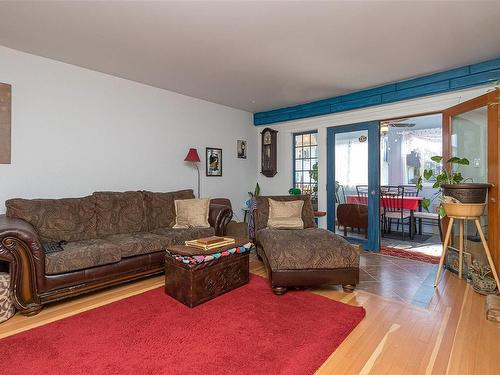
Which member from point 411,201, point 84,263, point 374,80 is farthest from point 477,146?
point 84,263

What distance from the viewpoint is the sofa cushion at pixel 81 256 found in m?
2.37

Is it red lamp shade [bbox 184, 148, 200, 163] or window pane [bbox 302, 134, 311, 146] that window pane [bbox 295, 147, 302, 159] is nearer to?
window pane [bbox 302, 134, 311, 146]

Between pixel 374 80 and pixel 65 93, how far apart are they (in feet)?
13.3

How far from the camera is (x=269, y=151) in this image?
568 centimetres

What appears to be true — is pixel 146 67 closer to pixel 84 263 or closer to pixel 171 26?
pixel 171 26

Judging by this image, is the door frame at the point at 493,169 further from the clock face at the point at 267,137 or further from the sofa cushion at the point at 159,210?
the sofa cushion at the point at 159,210

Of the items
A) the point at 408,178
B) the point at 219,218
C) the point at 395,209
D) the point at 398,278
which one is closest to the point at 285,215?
the point at 219,218

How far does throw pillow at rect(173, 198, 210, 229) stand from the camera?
3.74 metres

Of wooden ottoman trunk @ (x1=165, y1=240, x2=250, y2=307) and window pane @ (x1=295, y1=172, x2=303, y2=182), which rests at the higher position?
window pane @ (x1=295, y1=172, x2=303, y2=182)

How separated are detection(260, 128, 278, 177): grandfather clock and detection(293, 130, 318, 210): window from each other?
407 millimetres

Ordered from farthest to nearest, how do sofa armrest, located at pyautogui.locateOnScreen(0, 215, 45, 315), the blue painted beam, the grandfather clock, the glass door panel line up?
1. the grandfather clock
2. the blue painted beam
3. the glass door panel
4. sofa armrest, located at pyautogui.locateOnScreen(0, 215, 45, 315)

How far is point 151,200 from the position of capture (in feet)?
12.4

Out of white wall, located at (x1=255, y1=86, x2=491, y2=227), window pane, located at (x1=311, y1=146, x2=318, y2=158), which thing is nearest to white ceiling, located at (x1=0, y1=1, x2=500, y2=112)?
white wall, located at (x1=255, y1=86, x2=491, y2=227)

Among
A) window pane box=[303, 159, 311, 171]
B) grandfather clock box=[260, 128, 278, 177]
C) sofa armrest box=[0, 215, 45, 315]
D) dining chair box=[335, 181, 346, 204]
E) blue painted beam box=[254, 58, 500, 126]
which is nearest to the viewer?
sofa armrest box=[0, 215, 45, 315]
